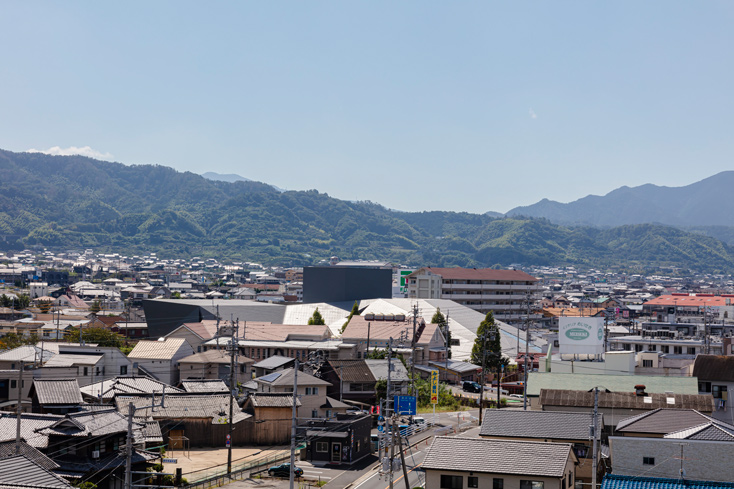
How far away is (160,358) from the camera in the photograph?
5203 cm

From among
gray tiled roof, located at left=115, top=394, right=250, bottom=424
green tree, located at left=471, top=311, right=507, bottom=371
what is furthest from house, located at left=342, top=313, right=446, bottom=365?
gray tiled roof, located at left=115, top=394, right=250, bottom=424

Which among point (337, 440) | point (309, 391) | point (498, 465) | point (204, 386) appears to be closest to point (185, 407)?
point (204, 386)

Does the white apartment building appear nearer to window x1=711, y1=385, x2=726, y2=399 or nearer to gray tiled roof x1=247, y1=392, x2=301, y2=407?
window x1=711, y1=385, x2=726, y2=399

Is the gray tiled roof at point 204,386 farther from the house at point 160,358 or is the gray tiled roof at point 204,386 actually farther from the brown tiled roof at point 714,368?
the brown tiled roof at point 714,368

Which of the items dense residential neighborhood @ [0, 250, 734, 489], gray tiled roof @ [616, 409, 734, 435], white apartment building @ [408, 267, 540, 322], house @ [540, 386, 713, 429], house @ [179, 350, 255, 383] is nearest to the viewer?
dense residential neighborhood @ [0, 250, 734, 489]

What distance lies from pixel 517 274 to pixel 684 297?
3393cm

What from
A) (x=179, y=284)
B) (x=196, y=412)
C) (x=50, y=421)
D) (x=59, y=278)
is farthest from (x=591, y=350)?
(x=59, y=278)

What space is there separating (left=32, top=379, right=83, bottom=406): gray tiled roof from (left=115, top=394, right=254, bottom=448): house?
7.01ft

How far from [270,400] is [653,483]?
21169 millimetres

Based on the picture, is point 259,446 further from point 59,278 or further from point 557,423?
point 59,278

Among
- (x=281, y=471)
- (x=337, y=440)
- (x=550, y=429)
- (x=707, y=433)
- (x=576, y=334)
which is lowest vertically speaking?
(x=281, y=471)

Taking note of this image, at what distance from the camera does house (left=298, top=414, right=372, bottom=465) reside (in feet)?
106

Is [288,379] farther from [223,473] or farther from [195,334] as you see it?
[195,334]

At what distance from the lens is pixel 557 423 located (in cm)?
2827
